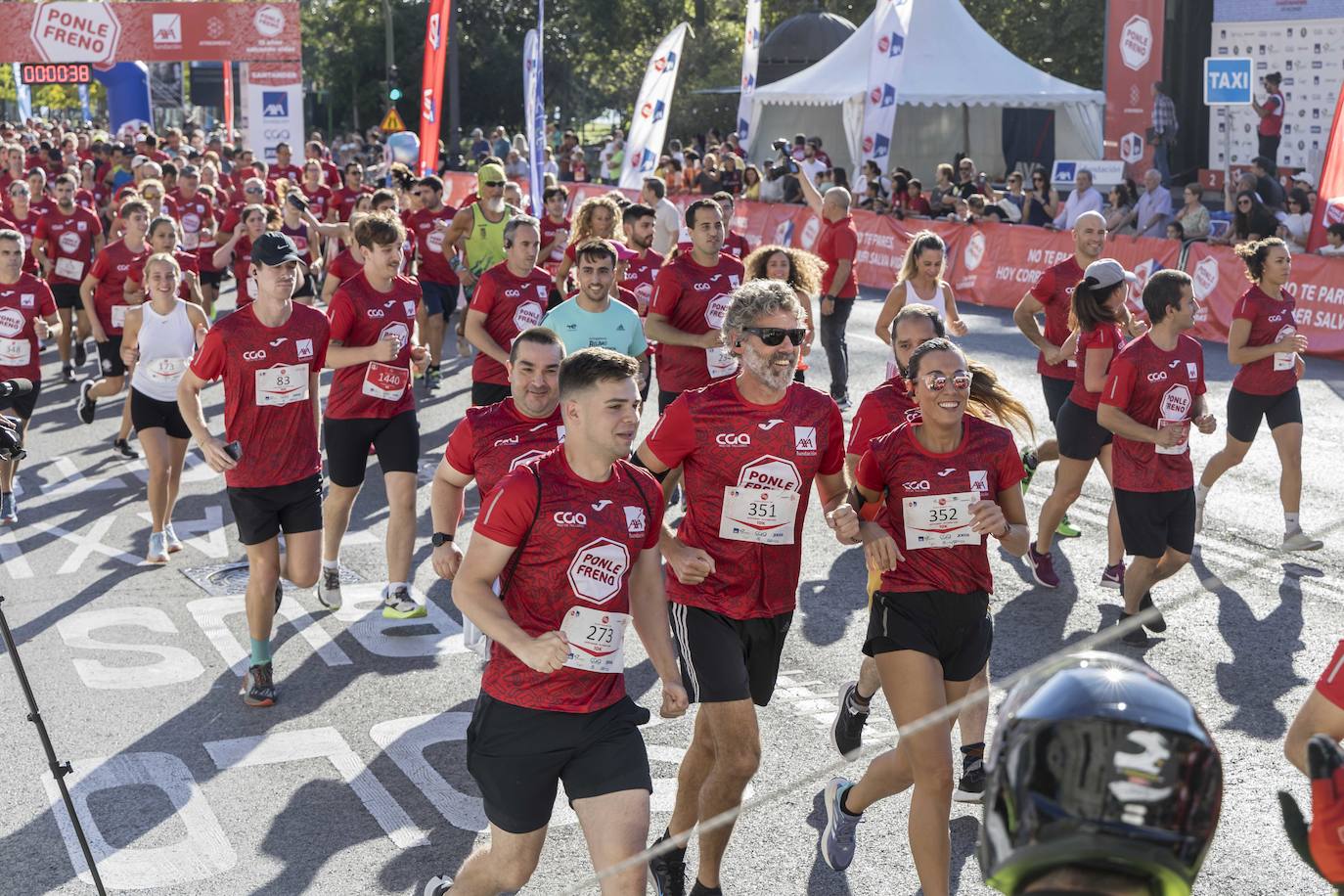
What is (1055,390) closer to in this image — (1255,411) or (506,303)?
(1255,411)

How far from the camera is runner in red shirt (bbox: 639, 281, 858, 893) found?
16.3 feet

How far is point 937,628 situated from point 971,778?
Result: 113 cm

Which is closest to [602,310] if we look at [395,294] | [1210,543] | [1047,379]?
[395,294]

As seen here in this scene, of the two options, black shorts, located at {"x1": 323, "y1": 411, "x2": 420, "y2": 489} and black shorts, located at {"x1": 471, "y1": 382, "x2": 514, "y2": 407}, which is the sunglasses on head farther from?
black shorts, located at {"x1": 471, "y1": 382, "x2": 514, "y2": 407}

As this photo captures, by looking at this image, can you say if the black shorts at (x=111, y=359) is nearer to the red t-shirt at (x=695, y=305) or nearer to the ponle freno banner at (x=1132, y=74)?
the red t-shirt at (x=695, y=305)

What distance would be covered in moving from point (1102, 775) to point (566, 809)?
4.45 metres

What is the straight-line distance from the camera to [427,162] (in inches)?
843

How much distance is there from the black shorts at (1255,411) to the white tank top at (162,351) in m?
6.06

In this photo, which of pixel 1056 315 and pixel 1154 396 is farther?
pixel 1056 315

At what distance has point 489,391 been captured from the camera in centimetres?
956

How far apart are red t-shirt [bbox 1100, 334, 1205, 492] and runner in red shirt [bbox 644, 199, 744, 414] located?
8.57 ft

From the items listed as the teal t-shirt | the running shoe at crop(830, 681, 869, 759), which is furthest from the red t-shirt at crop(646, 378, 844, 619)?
the teal t-shirt

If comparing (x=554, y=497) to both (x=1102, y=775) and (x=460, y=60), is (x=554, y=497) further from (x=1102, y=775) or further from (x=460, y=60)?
(x=460, y=60)

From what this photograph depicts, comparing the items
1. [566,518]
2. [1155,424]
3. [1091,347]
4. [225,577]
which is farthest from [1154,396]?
[225,577]
